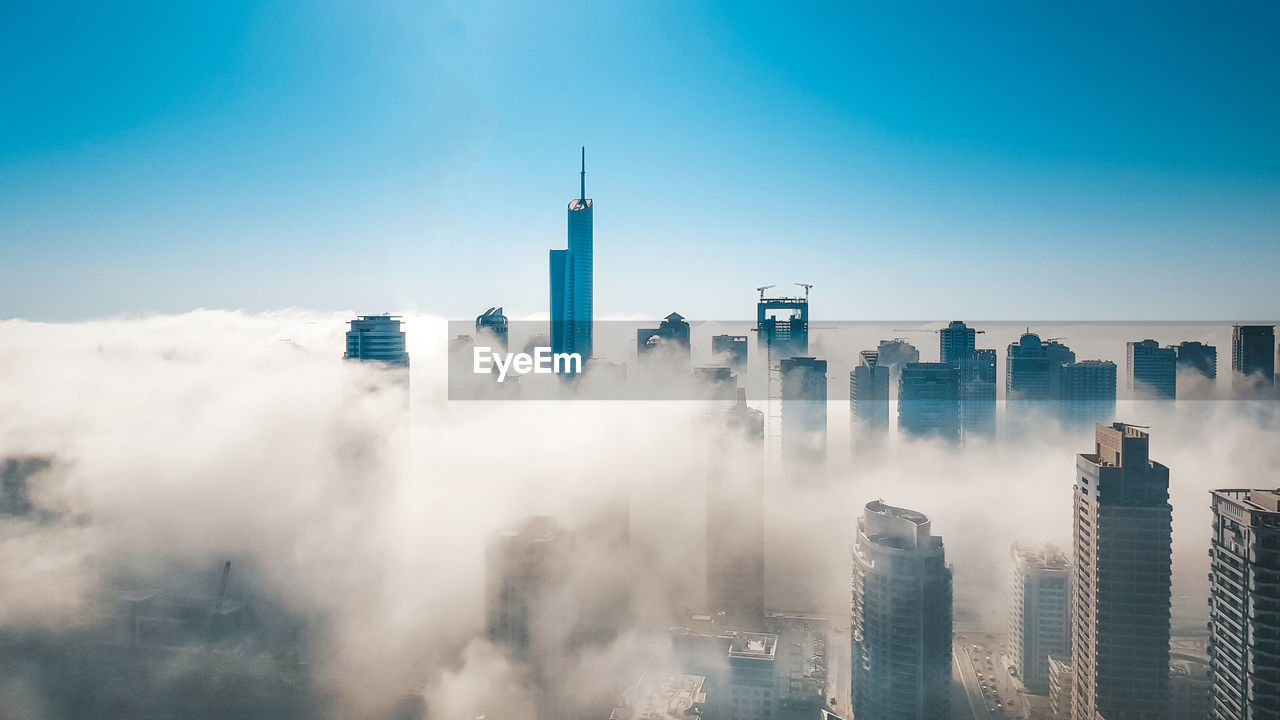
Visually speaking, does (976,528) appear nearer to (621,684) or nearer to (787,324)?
(787,324)

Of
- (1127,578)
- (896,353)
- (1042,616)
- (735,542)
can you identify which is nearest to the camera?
(1127,578)

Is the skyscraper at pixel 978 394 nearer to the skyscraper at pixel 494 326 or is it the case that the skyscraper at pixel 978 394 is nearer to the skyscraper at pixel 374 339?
the skyscraper at pixel 494 326

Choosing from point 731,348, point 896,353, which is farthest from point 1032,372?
point 731,348

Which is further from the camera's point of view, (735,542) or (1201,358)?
(1201,358)

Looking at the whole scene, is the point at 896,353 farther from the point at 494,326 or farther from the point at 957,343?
the point at 494,326

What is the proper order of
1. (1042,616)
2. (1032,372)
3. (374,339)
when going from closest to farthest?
(1042,616)
(374,339)
(1032,372)

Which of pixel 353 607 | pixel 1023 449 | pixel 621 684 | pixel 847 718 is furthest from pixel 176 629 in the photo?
pixel 1023 449

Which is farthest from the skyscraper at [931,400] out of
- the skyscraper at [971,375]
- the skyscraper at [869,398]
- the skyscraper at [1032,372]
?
the skyscraper at [1032,372]
